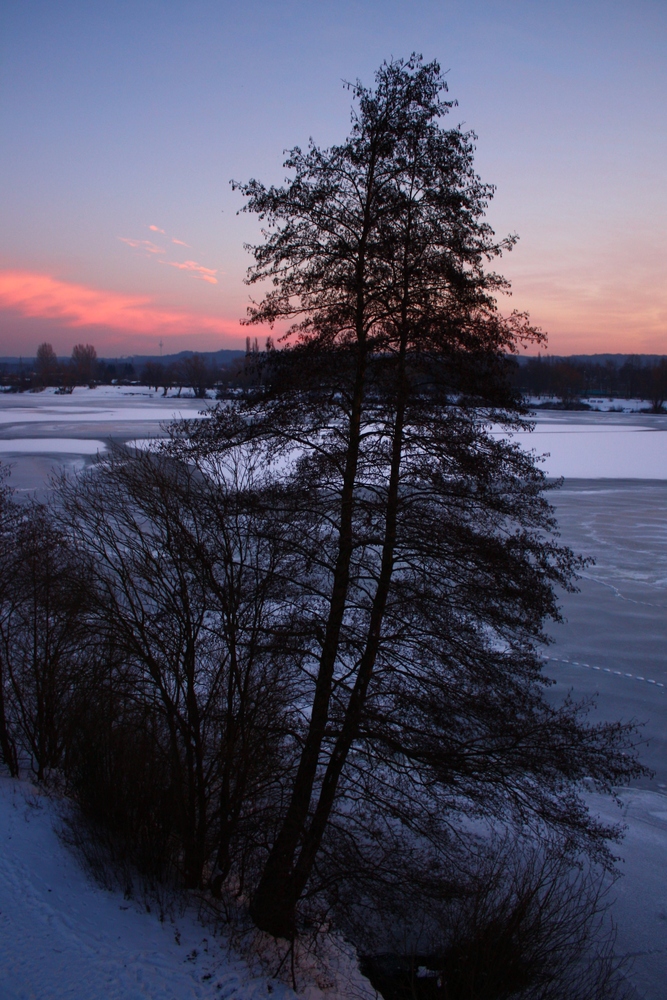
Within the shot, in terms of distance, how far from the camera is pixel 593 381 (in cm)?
13462

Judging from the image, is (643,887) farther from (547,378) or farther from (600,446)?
(547,378)

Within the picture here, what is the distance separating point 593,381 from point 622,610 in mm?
130428

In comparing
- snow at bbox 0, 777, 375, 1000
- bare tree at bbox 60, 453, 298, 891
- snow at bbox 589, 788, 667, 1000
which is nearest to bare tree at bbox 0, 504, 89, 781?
bare tree at bbox 60, 453, 298, 891

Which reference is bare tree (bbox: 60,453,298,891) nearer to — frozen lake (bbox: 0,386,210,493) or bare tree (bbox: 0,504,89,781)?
bare tree (bbox: 0,504,89,781)

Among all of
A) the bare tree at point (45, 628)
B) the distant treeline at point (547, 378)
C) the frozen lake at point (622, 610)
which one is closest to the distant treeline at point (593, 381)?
the distant treeline at point (547, 378)

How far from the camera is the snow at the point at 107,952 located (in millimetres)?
6359

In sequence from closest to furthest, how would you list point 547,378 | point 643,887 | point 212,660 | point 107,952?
point 107,952 < point 643,887 < point 212,660 < point 547,378

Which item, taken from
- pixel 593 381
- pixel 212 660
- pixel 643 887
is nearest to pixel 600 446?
pixel 643 887

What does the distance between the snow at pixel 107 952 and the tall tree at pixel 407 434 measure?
2.10 feet

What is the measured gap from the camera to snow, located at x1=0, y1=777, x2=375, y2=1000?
636 centimetres

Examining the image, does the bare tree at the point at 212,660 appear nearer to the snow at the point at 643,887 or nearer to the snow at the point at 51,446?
the snow at the point at 643,887

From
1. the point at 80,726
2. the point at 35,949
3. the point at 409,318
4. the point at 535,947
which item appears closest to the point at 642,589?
the point at 535,947

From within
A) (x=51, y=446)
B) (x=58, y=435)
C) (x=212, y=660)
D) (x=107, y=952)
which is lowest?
(x=107, y=952)

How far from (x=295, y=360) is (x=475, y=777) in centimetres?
463
